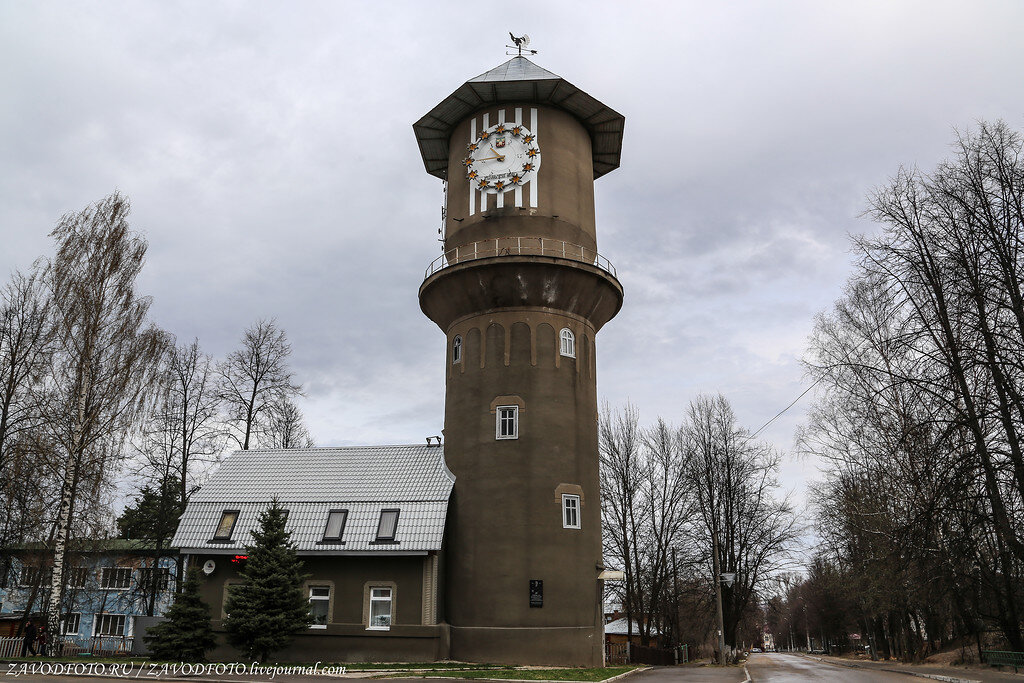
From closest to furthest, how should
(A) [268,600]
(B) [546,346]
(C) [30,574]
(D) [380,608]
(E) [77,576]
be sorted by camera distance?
(A) [268,600]
(D) [380,608]
(B) [546,346]
(C) [30,574]
(E) [77,576]

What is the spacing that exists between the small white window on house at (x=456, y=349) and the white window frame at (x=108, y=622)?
1120 inches

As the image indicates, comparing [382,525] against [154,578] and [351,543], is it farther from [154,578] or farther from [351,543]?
[154,578]

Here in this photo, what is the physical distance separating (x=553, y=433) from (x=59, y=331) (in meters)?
16.0

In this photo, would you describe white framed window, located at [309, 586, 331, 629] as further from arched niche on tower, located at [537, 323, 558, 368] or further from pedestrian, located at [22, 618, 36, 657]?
arched niche on tower, located at [537, 323, 558, 368]

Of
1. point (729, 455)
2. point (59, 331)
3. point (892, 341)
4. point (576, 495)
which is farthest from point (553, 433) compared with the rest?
point (729, 455)

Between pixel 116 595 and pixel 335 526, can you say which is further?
pixel 116 595

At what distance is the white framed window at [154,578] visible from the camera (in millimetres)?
36062

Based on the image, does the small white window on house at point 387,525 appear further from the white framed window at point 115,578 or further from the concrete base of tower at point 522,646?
the white framed window at point 115,578

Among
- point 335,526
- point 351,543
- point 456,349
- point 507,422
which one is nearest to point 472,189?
point 456,349

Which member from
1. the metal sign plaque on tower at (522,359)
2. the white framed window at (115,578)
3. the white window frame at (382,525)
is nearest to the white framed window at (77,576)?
the white framed window at (115,578)

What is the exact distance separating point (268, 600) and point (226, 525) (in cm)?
505

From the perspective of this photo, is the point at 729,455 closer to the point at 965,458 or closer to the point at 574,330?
the point at 574,330

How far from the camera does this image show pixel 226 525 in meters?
23.9

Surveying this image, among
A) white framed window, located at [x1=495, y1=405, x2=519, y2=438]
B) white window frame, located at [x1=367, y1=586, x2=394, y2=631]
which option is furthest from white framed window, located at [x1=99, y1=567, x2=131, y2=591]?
white framed window, located at [x1=495, y1=405, x2=519, y2=438]
